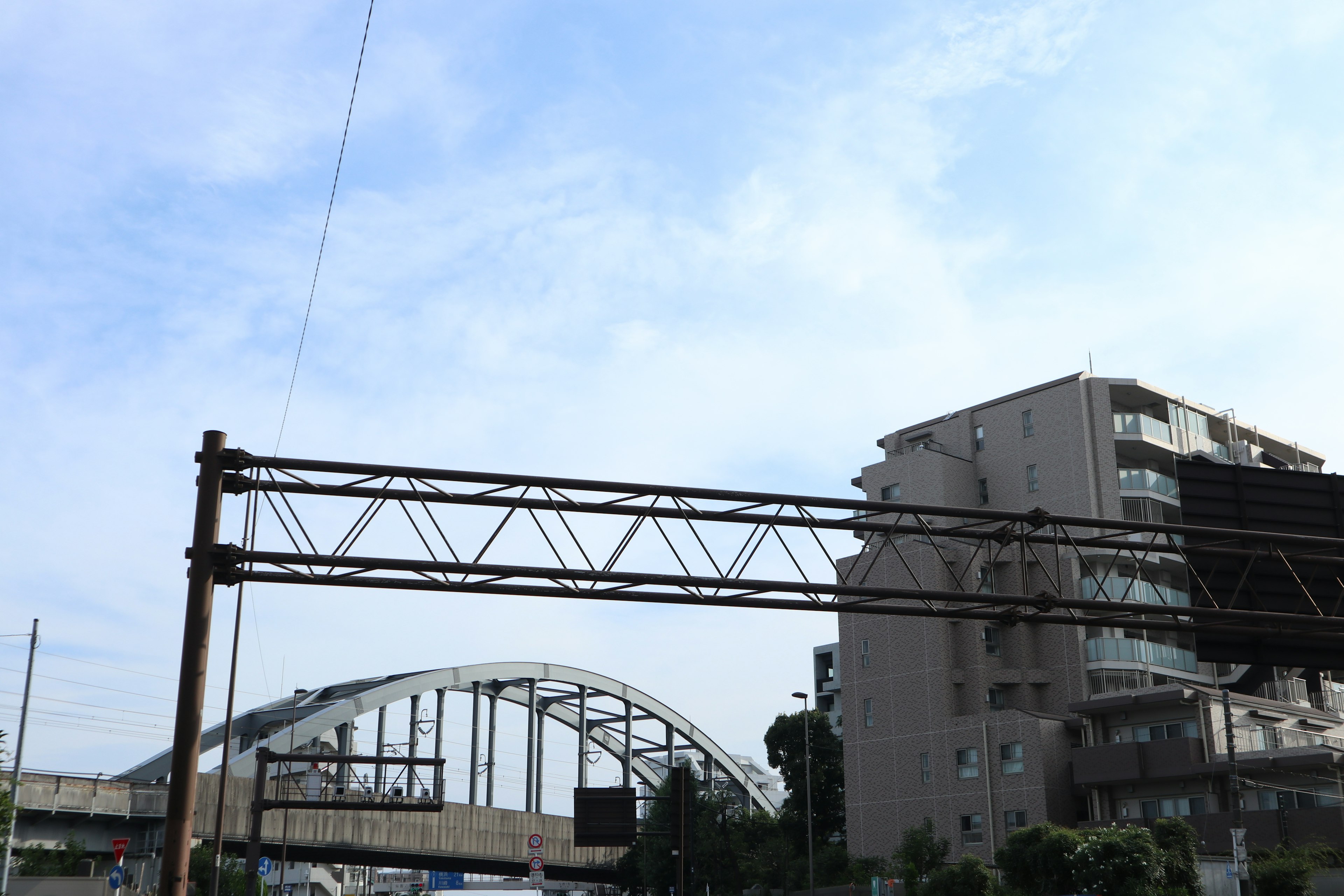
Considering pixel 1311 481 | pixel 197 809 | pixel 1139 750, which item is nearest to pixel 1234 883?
pixel 1139 750

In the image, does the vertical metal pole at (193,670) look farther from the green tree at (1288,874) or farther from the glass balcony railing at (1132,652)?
the glass balcony railing at (1132,652)

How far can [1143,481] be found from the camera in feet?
193

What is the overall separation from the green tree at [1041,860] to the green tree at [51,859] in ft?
114

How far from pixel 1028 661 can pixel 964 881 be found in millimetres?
15737

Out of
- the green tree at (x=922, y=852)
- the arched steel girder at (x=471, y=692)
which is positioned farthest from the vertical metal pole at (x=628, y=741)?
the green tree at (x=922, y=852)

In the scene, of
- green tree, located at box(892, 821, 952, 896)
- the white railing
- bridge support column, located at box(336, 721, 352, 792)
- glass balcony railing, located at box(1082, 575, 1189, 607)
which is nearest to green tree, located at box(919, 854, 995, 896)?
green tree, located at box(892, 821, 952, 896)

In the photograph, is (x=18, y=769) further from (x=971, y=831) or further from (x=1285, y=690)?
(x=1285, y=690)

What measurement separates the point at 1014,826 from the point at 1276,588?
30.2 m

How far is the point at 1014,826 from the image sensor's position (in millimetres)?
52750

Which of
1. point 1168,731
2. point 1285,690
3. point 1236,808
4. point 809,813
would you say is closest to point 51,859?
point 809,813

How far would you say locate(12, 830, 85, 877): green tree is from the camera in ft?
158

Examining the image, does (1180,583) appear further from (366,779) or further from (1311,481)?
(366,779)

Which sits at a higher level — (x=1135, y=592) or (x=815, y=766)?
(x=1135, y=592)

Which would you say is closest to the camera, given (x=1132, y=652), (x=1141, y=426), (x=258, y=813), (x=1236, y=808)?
(x=258, y=813)
